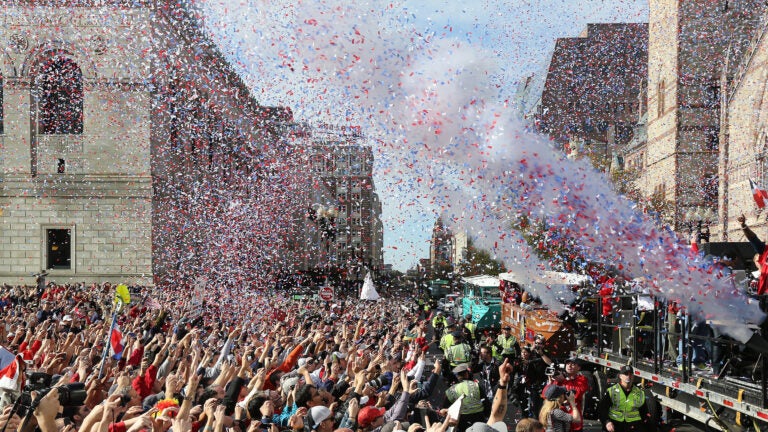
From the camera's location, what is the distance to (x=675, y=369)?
10938mm

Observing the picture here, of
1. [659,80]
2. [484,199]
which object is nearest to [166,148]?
[484,199]

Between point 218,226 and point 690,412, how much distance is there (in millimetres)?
41521

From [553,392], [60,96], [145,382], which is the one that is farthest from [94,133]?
[553,392]

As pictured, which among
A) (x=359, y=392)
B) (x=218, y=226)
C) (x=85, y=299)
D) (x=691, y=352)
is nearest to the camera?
(x=359, y=392)

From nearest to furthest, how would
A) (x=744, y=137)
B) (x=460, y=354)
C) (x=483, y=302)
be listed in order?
(x=460, y=354) → (x=483, y=302) → (x=744, y=137)

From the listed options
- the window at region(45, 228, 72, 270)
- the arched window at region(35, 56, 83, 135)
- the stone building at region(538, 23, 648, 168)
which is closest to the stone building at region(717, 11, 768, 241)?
the arched window at region(35, 56, 83, 135)

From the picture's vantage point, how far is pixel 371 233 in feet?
527

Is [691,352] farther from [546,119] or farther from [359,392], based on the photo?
[546,119]

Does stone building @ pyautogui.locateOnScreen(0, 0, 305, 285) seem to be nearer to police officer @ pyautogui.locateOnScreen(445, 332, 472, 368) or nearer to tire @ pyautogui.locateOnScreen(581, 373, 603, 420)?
police officer @ pyautogui.locateOnScreen(445, 332, 472, 368)

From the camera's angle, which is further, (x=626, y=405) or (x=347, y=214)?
(x=347, y=214)

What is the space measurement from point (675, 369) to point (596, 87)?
376 ft

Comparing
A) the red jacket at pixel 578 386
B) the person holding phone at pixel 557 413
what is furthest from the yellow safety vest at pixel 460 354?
the person holding phone at pixel 557 413

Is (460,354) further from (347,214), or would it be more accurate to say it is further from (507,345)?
(347,214)

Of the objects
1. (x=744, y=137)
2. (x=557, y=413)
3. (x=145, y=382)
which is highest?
(x=744, y=137)
